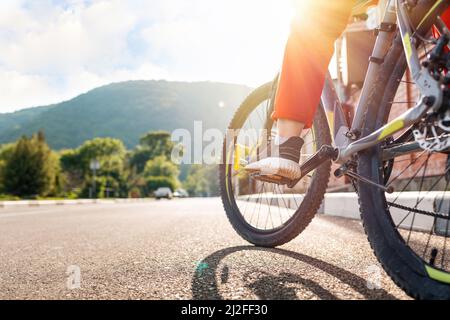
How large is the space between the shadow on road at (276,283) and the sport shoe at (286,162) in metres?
0.42

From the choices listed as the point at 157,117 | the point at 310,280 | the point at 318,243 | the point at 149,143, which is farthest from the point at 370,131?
the point at 157,117

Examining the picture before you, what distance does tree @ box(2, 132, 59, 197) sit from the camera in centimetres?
4200

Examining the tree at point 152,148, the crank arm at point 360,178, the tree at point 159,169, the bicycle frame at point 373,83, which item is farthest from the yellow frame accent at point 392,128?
the tree at point 152,148

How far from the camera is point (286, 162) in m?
1.83

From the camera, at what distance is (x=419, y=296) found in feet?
3.49

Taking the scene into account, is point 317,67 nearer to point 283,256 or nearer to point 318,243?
point 283,256

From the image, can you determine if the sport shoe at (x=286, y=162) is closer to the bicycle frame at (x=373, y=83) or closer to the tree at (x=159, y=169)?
the bicycle frame at (x=373, y=83)

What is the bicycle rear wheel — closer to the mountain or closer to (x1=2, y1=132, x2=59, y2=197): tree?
(x1=2, y1=132, x2=59, y2=197): tree

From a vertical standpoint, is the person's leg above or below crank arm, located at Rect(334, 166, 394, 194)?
above

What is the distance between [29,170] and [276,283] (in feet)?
155

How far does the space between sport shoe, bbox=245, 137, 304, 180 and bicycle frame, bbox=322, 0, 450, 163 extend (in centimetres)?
20

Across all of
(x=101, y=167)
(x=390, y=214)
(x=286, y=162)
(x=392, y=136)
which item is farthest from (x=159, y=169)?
(x=390, y=214)

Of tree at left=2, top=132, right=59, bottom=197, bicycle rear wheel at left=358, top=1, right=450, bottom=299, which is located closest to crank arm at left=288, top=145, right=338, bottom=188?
bicycle rear wheel at left=358, top=1, right=450, bottom=299

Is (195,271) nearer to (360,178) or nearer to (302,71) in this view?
(360,178)
